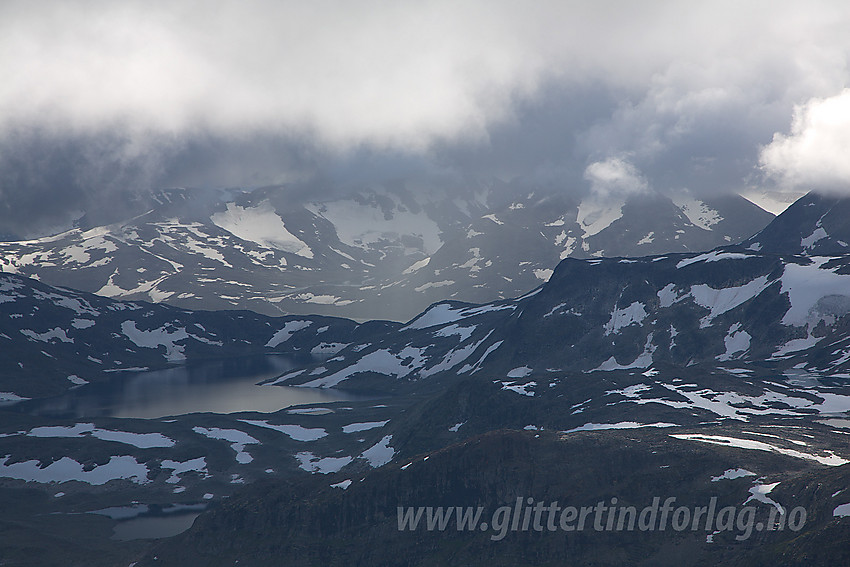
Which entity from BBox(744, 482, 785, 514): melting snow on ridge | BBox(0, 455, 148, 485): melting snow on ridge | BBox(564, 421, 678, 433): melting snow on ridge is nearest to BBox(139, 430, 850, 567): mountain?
BBox(744, 482, 785, 514): melting snow on ridge

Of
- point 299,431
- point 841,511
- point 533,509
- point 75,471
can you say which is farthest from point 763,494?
point 299,431

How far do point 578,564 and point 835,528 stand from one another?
81.8 ft

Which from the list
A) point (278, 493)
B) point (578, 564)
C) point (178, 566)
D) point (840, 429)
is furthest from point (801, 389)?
point (178, 566)

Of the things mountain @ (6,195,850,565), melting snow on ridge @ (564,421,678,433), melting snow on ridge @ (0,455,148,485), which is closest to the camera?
mountain @ (6,195,850,565)

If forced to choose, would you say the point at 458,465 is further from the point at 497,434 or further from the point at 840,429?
the point at 840,429

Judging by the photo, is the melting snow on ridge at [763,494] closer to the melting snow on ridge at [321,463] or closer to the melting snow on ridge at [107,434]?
the melting snow on ridge at [321,463]

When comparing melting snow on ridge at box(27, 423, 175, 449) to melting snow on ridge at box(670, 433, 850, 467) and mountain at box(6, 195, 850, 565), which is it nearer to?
mountain at box(6, 195, 850, 565)

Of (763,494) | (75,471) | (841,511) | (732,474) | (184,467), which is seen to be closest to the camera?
(841,511)

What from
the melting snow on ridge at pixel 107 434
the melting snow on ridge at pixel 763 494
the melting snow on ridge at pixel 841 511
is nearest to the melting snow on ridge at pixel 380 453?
the melting snow on ridge at pixel 107 434

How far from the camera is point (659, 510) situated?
8781 centimetres

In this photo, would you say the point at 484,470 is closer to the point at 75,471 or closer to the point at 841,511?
the point at 841,511

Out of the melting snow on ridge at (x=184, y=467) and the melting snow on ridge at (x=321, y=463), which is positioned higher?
the melting snow on ridge at (x=184, y=467)

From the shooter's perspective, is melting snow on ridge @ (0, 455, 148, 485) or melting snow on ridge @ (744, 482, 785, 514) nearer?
melting snow on ridge @ (744, 482, 785, 514)

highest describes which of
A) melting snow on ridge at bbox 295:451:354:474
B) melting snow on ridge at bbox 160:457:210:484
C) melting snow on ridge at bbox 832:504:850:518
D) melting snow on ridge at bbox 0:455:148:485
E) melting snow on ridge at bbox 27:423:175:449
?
melting snow on ridge at bbox 832:504:850:518
